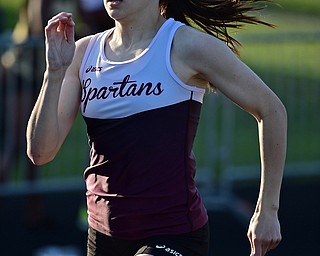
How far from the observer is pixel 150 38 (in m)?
4.25

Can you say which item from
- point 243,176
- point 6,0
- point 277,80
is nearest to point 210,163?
point 243,176

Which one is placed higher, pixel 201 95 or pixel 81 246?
pixel 201 95

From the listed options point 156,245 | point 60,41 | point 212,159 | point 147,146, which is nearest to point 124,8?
point 60,41

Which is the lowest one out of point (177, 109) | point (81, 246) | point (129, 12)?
point (81, 246)

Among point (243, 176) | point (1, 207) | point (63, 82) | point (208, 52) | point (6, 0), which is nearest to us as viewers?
point (208, 52)

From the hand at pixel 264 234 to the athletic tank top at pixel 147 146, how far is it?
0.70ft

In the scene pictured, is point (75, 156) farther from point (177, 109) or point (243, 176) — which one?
point (177, 109)

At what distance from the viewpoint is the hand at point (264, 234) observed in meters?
4.16

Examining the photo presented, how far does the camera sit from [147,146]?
4.11 metres

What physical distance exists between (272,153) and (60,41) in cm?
91

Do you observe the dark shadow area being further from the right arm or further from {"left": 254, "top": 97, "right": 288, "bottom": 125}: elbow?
{"left": 254, "top": 97, "right": 288, "bottom": 125}: elbow

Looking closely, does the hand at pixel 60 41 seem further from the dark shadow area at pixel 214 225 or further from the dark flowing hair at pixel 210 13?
the dark shadow area at pixel 214 225

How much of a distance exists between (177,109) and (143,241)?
508 mm

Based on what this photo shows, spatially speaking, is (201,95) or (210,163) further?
(210,163)
